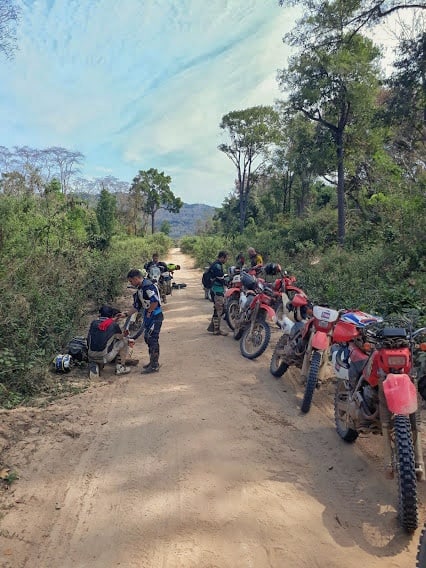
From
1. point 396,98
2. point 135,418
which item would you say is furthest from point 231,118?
point 135,418

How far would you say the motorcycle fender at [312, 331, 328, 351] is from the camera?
4.64 metres

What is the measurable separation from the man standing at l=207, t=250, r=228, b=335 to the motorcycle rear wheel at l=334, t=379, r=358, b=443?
444 cm

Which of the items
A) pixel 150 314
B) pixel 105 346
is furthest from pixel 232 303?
pixel 105 346

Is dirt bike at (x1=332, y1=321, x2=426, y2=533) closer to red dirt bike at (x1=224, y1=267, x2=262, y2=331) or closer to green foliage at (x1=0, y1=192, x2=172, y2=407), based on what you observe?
green foliage at (x1=0, y1=192, x2=172, y2=407)

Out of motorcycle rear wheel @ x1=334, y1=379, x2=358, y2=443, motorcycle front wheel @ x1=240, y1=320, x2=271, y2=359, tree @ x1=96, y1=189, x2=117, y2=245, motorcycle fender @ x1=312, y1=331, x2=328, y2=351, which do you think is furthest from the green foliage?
tree @ x1=96, y1=189, x2=117, y2=245

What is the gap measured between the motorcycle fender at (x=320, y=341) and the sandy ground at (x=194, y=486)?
721 millimetres

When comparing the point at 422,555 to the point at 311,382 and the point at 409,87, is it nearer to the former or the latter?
the point at 311,382

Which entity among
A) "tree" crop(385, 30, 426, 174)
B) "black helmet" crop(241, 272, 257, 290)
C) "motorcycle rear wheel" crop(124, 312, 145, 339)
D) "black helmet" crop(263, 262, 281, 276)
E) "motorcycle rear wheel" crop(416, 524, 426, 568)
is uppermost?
"tree" crop(385, 30, 426, 174)

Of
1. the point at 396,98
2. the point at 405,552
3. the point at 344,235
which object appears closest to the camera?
the point at 405,552

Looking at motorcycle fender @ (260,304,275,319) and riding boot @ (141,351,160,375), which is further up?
motorcycle fender @ (260,304,275,319)

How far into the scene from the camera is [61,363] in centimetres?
582

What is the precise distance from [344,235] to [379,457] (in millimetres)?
13562

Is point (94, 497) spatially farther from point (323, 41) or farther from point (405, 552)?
point (323, 41)

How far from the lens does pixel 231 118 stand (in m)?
30.3
